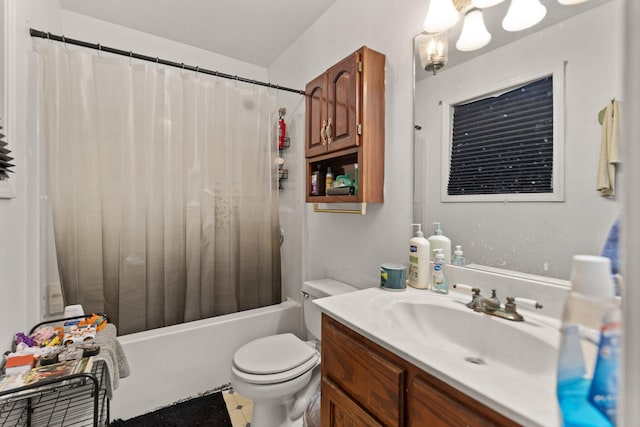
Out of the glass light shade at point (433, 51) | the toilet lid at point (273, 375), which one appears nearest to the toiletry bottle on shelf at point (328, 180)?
the glass light shade at point (433, 51)

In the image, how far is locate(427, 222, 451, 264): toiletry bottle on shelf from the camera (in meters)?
1.19

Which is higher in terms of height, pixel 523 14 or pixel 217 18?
pixel 217 18

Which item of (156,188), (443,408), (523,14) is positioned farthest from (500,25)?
(156,188)

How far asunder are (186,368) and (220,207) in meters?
0.99

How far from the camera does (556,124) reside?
0.89 meters

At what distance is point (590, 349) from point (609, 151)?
73 centimetres

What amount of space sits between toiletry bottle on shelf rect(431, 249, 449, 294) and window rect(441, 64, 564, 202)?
25 cm

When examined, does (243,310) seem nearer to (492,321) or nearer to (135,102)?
(135,102)

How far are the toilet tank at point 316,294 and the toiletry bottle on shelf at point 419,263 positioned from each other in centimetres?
50

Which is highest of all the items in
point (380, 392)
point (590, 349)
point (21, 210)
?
point (21, 210)

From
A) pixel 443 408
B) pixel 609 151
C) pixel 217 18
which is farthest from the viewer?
pixel 217 18

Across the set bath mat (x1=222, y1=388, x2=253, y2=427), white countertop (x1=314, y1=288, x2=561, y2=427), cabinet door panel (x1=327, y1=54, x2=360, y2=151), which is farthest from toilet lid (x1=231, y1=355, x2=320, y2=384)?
cabinet door panel (x1=327, y1=54, x2=360, y2=151)

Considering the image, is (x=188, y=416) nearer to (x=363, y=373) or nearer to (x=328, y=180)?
(x=363, y=373)

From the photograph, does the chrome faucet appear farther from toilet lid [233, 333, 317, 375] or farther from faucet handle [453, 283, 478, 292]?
toilet lid [233, 333, 317, 375]
